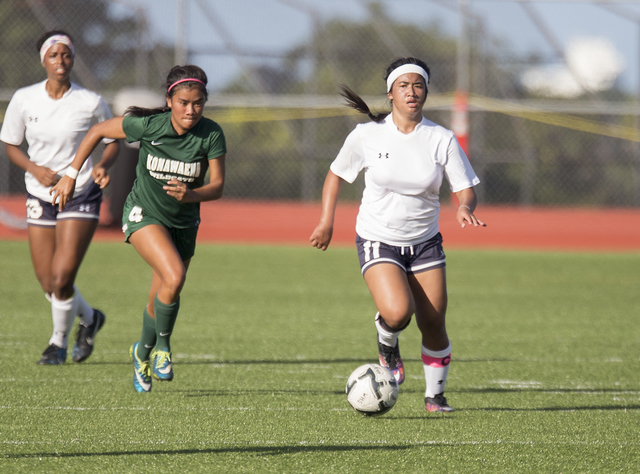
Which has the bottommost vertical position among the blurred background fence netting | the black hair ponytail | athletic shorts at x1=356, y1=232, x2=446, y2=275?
athletic shorts at x1=356, y1=232, x2=446, y2=275

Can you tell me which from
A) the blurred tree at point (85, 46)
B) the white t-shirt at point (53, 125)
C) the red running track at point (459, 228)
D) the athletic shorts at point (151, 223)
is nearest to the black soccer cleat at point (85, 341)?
the white t-shirt at point (53, 125)

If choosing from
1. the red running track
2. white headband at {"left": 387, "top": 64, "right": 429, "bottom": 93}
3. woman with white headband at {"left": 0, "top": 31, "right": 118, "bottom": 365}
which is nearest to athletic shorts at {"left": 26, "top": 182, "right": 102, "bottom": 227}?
woman with white headband at {"left": 0, "top": 31, "right": 118, "bottom": 365}

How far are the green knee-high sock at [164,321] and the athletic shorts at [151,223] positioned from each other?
44 cm

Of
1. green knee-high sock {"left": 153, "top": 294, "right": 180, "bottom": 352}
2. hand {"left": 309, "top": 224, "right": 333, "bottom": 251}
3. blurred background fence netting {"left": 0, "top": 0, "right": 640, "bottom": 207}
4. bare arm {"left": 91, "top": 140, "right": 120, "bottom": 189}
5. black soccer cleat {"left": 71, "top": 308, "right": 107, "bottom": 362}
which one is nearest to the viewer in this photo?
hand {"left": 309, "top": 224, "right": 333, "bottom": 251}

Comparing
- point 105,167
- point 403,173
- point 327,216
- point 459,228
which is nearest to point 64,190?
point 105,167

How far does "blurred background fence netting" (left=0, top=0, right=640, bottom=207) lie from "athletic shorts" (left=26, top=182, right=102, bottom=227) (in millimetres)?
12431

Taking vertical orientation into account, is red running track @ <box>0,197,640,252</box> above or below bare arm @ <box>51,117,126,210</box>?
below

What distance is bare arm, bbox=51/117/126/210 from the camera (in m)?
5.39

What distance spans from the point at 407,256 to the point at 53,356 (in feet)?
9.33

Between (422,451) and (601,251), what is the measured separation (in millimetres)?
13430

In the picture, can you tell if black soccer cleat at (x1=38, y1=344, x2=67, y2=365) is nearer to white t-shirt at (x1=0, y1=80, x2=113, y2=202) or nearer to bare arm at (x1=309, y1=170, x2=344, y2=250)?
white t-shirt at (x1=0, y1=80, x2=113, y2=202)

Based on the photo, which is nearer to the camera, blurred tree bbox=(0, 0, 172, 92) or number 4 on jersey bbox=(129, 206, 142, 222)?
number 4 on jersey bbox=(129, 206, 142, 222)

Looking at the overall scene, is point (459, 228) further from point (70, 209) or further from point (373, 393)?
point (373, 393)

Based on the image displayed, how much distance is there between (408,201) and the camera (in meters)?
5.03
